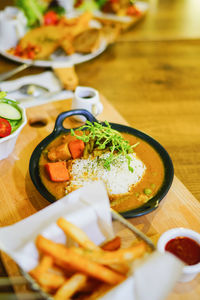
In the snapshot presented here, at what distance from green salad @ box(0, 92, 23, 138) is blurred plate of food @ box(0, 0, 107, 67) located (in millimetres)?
1136

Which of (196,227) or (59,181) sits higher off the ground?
(59,181)

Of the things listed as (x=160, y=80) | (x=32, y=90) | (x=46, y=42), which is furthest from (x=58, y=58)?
(x=160, y=80)

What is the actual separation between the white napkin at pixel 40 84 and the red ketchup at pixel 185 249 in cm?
154

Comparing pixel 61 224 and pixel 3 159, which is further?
pixel 3 159

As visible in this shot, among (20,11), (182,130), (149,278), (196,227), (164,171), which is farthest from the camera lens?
(20,11)

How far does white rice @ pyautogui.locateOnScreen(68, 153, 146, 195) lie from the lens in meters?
1.60

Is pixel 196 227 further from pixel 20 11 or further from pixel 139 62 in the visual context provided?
pixel 20 11

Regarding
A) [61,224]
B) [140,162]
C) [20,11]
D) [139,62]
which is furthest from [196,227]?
[20,11]

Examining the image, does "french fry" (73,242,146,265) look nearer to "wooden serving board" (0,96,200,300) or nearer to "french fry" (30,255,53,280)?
"french fry" (30,255,53,280)

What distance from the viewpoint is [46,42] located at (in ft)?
10.6

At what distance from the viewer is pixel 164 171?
5.65ft

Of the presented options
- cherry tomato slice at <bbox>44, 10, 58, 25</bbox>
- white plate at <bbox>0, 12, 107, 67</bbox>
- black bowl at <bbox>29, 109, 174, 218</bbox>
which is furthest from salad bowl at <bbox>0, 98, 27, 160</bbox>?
cherry tomato slice at <bbox>44, 10, 58, 25</bbox>

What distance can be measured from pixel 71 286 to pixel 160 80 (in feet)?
7.62

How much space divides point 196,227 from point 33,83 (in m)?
1.84
